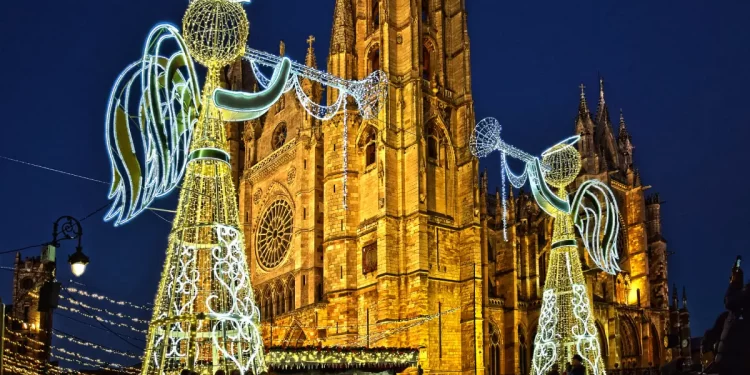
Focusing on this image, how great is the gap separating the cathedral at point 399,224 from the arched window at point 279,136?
0.37ft

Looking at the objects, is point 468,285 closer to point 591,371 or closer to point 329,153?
point 329,153

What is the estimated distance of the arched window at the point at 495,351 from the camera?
38.4 metres

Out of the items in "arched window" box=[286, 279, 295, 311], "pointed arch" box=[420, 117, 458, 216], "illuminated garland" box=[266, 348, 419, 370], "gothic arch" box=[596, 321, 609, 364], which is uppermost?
"pointed arch" box=[420, 117, 458, 216]

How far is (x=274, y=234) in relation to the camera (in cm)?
4184

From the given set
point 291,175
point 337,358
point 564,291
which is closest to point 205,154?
point 337,358

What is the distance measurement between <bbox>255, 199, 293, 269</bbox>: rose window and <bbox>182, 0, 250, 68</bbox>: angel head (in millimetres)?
26447

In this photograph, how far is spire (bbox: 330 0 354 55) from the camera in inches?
1494

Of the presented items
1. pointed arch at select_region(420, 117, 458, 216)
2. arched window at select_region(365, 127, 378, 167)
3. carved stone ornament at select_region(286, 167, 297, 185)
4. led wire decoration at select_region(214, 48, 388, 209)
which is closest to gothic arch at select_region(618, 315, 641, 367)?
pointed arch at select_region(420, 117, 458, 216)

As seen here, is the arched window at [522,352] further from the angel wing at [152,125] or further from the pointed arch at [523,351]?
→ the angel wing at [152,125]

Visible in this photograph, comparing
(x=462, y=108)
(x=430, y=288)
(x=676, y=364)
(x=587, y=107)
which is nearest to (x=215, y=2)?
(x=676, y=364)

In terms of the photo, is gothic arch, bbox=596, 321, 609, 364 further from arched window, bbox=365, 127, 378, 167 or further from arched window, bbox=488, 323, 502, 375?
arched window, bbox=365, 127, 378, 167

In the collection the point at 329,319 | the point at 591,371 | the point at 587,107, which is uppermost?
the point at 587,107

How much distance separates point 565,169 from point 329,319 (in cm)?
1453

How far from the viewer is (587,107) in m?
50.2
